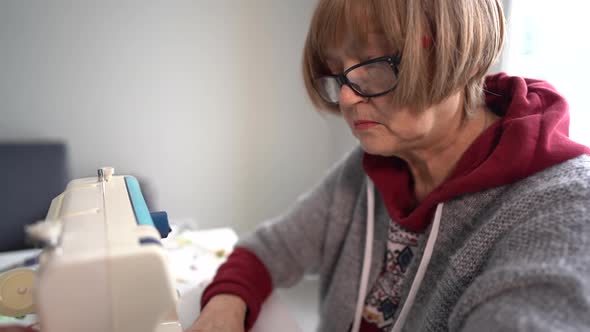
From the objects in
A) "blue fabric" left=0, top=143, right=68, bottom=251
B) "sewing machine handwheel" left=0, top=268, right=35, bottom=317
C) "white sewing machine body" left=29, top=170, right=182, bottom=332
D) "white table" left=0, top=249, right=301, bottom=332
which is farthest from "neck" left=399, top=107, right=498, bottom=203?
"blue fabric" left=0, top=143, right=68, bottom=251

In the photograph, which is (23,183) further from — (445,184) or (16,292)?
(445,184)

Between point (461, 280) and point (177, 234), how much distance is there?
3.38 ft

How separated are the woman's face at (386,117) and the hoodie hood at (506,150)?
70 millimetres

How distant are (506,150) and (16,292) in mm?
748

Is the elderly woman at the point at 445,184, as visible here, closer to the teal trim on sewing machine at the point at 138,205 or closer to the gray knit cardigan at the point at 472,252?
the gray knit cardigan at the point at 472,252

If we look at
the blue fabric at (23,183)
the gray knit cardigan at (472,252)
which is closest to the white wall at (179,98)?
the blue fabric at (23,183)

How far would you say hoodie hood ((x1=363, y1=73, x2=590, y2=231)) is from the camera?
24.2 inches

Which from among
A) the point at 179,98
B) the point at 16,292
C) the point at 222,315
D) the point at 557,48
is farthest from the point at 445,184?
the point at 179,98

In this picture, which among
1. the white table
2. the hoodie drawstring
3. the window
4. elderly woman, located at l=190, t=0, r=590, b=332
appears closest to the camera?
elderly woman, located at l=190, t=0, r=590, b=332

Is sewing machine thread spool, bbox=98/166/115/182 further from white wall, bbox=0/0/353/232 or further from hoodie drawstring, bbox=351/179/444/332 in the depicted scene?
white wall, bbox=0/0/353/232

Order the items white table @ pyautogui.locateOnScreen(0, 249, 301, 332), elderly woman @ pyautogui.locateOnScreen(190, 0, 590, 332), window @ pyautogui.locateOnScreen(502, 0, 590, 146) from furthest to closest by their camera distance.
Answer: window @ pyautogui.locateOnScreen(502, 0, 590, 146), white table @ pyautogui.locateOnScreen(0, 249, 301, 332), elderly woman @ pyautogui.locateOnScreen(190, 0, 590, 332)

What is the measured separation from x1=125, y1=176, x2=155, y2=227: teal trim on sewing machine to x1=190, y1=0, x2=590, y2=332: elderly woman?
12.3 inches

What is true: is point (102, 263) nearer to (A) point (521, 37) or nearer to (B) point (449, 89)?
(B) point (449, 89)

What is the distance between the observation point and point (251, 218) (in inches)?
91.5
